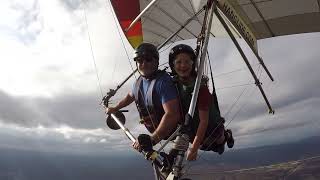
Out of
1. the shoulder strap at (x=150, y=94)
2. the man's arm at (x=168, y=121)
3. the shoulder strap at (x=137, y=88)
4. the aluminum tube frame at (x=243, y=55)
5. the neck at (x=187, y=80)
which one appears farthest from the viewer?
the aluminum tube frame at (x=243, y=55)

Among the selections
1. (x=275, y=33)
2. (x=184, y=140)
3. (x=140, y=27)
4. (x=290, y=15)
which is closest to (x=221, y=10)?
(x=184, y=140)

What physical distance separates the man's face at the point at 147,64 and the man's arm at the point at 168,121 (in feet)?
2.39

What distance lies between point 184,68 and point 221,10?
2.02 meters

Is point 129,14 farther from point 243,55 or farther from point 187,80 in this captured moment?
point 187,80

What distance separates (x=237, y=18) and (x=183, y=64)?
291 cm

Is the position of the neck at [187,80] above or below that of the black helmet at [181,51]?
below

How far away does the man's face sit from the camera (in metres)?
5.55

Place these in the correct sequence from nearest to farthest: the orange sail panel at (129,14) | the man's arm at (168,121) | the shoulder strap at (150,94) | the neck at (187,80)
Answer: the man's arm at (168,121), the shoulder strap at (150,94), the neck at (187,80), the orange sail panel at (129,14)

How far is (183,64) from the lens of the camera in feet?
18.2

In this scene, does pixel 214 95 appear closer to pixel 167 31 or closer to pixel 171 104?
pixel 171 104

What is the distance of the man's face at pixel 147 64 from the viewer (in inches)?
218

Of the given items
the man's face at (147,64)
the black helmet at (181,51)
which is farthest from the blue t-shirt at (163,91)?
the black helmet at (181,51)

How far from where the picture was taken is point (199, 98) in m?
5.30

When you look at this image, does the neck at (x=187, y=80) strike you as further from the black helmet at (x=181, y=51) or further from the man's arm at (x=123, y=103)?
the man's arm at (x=123, y=103)
